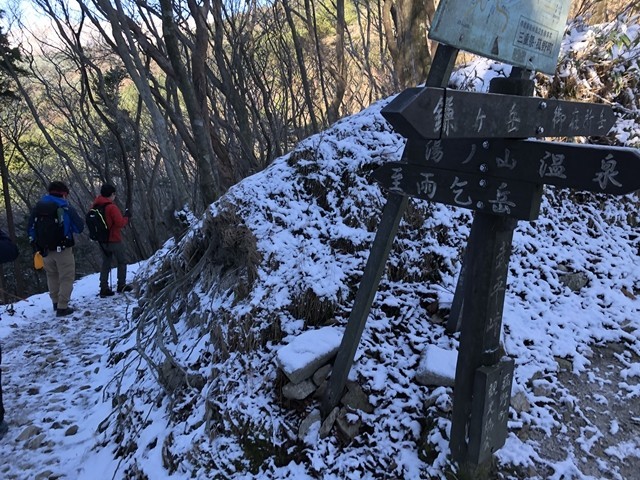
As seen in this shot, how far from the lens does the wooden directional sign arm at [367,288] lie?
2.65 m

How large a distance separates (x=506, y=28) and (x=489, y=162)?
2.30 ft

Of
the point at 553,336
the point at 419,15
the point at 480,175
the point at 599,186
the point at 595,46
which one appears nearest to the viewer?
the point at 599,186

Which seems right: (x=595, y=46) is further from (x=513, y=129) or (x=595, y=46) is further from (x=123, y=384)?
(x=123, y=384)

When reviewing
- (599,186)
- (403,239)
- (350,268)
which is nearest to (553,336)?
(403,239)

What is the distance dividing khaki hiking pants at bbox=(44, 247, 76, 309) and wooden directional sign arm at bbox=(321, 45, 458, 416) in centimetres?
521

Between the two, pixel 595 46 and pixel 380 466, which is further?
pixel 595 46

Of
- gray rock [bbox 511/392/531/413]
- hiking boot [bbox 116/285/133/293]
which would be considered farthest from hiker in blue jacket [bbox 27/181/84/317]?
gray rock [bbox 511/392/531/413]

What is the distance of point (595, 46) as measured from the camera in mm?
5477

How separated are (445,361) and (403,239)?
1.37 metres

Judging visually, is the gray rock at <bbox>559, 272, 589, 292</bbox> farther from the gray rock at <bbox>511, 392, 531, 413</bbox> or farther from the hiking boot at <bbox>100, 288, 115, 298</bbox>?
the hiking boot at <bbox>100, 288, 115, 298</bbox>

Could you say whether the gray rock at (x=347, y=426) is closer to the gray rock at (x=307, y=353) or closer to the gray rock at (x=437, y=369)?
the gray rock at (x=307, y=353)

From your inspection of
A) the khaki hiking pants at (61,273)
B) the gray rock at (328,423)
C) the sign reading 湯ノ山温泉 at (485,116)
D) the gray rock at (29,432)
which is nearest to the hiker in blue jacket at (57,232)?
the khaki hiking pants at (61,273)

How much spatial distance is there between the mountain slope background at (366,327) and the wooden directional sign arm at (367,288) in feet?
0.80

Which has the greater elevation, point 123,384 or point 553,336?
point 553,336
